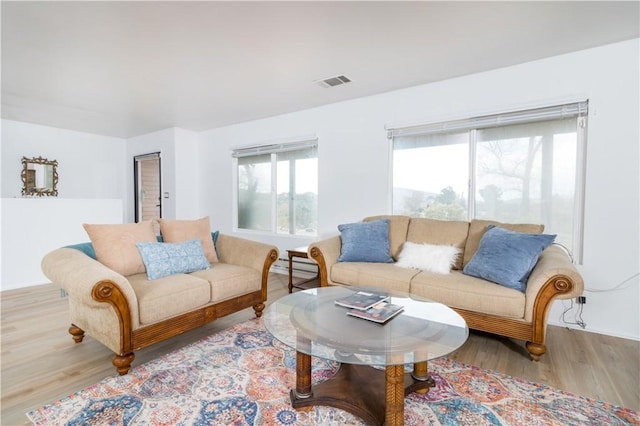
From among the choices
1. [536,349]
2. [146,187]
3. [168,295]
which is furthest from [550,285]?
[146,187]

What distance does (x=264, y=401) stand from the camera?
5.55 feet

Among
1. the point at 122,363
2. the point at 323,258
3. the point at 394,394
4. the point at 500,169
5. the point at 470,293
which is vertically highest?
the point at 500,169

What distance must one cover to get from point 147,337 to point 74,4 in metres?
2.19

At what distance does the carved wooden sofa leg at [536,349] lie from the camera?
6.78 feet

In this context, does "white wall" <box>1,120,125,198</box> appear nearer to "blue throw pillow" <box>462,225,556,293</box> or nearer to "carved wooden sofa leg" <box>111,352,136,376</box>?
"carved wooden sofa leg" <box>111,352,136,376</box>

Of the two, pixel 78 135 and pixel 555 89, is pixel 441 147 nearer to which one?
pixel 555 89

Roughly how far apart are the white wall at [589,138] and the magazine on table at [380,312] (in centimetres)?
197

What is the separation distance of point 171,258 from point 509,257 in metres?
2.61

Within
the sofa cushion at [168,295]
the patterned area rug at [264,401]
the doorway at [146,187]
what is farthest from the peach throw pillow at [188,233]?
the doorway at [146,187]

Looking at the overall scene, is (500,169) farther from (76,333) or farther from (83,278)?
(76,333)

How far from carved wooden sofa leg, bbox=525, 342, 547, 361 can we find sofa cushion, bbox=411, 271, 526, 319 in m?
0.20

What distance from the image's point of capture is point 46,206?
4.18m

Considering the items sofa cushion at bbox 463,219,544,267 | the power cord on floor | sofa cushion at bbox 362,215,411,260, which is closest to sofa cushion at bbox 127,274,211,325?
sofa cushion at bbox 362,215,411,260

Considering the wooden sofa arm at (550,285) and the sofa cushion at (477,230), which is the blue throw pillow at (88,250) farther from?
the wooden sofa arm at (550,285)
